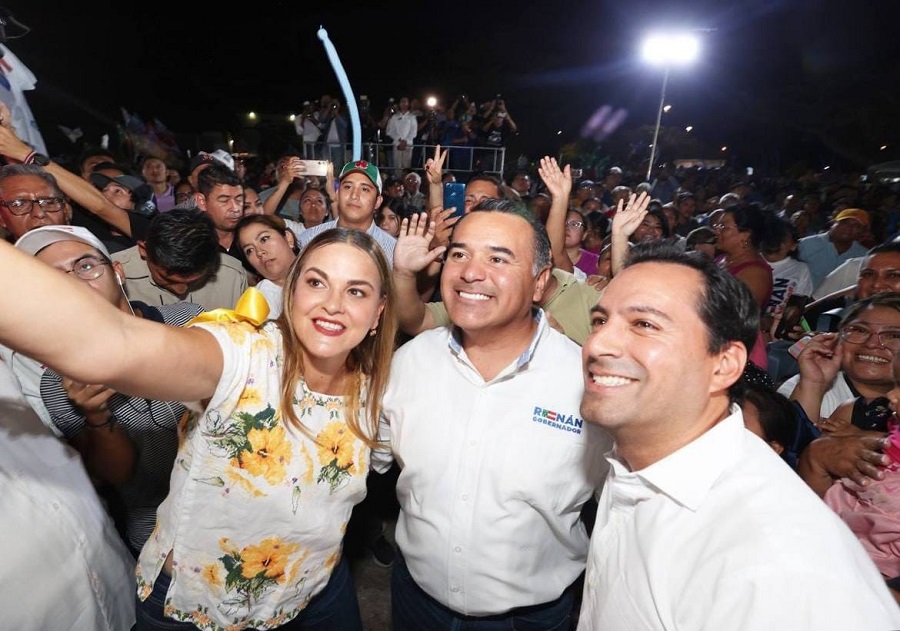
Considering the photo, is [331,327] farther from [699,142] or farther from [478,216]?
[699,142]

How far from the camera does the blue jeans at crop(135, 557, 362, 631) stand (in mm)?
1775

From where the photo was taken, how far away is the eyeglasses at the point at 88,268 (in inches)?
86.1

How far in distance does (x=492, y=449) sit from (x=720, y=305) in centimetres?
93

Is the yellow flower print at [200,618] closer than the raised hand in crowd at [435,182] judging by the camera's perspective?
Yes

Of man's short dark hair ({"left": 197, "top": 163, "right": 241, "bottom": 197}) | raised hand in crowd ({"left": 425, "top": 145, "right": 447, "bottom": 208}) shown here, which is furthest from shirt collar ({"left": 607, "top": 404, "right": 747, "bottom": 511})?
man's short dark hair ({"left": 197, "top": 163, "right": 241, "bottom": 197})

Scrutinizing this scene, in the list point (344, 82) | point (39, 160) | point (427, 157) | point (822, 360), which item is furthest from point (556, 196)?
point (427, 157)

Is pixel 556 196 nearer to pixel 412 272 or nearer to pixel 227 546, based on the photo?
pixel 412 272

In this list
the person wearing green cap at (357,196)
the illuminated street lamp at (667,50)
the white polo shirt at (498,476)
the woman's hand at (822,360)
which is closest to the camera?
the white polo shirt at (498,476)

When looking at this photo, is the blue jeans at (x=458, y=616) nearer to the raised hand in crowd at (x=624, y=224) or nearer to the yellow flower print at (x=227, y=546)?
the yellow flower print at (x=227, y=546)

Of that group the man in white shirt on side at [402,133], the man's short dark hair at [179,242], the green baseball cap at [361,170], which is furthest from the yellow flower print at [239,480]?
the man in white shirt on side at [402,133]

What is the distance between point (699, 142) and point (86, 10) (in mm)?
33082

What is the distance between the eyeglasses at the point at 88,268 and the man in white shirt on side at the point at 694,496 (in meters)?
2.19

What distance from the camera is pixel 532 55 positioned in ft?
80.0

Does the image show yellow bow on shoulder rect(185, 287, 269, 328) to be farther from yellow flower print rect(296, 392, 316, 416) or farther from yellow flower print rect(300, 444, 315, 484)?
yellow flower print rect(300, 444, 315, 484)
